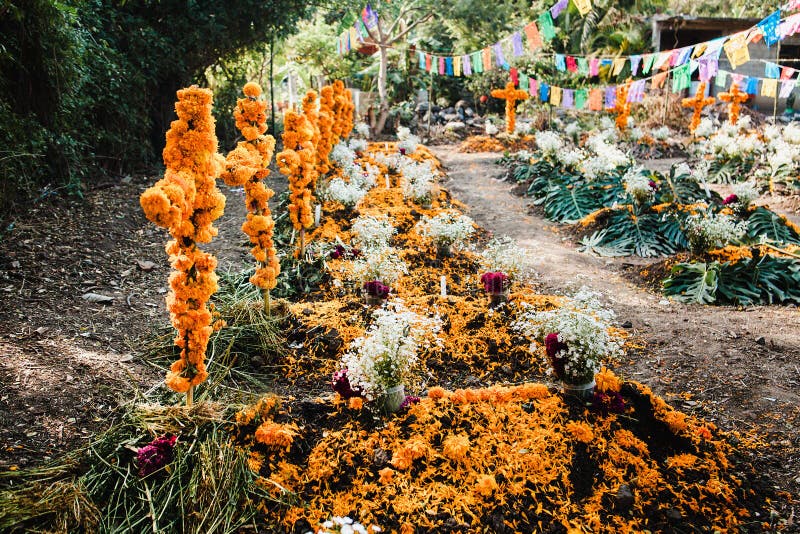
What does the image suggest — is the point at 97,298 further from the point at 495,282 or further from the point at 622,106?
the point at 622,106

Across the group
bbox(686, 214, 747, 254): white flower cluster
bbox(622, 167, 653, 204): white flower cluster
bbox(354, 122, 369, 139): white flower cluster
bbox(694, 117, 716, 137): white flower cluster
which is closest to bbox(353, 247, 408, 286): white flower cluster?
bbox(686, 214, 747, 254): white flower cluster

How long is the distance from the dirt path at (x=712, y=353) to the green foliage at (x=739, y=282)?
20 centimetres

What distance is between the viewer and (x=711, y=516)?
294 cm

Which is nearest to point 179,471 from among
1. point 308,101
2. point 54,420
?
point 54,420

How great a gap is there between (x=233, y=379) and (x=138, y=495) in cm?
149

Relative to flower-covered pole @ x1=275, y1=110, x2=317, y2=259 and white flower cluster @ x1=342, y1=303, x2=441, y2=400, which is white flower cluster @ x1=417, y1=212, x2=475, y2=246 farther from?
white flower cluster @ x1=342, y1=303, x2=441, y2=400

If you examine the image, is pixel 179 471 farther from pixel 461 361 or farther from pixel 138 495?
pixel 461 361

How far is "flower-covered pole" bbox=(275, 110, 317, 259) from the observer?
19.5ft

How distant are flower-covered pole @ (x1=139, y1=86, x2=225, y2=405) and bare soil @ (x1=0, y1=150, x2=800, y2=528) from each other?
2.12 feet

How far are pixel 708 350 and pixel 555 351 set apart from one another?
198cm

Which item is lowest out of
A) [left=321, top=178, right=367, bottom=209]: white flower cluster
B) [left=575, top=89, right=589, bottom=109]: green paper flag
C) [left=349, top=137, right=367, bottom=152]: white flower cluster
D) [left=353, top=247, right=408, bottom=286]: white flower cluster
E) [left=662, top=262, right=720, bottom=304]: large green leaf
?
[left=662, top=262, right=720, bottom=304]: large green leaf

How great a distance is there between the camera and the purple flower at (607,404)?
3.49 meters

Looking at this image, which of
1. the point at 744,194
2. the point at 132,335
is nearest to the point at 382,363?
the point at 132,335

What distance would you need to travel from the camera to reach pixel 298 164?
19.6 ft
